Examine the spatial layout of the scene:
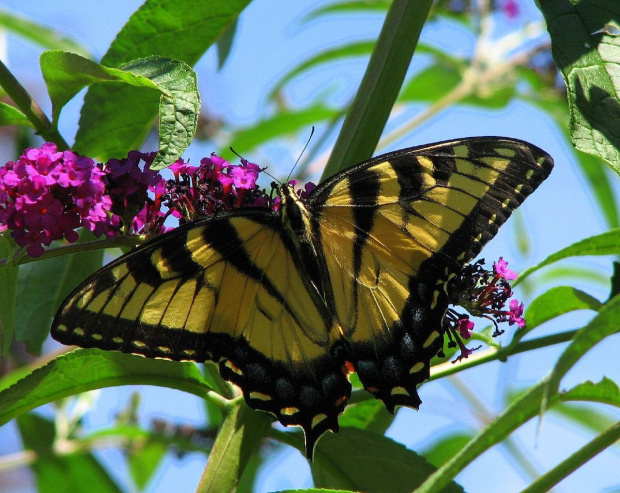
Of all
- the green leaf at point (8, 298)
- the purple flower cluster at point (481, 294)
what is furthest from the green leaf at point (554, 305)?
the green leaf at point (8, 298)

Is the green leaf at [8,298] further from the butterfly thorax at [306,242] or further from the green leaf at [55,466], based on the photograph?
the green leaf at [55,466]

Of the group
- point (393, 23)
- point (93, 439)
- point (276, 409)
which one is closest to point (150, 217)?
point (276, 409)

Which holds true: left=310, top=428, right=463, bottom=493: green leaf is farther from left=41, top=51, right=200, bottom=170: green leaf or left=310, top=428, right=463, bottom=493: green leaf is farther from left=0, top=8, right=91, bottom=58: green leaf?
left=0, top=8, right=91, bottom=58: green leaf

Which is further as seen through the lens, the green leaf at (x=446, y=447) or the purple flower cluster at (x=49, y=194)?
the green leaf at (x=446, y=447)

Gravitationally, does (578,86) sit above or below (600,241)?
above

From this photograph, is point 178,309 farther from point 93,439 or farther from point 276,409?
point 93,439

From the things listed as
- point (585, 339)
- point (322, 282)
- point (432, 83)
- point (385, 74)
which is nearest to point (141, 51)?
point (385, 74)

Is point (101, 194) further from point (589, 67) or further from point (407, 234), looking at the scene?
point (589, 67)
